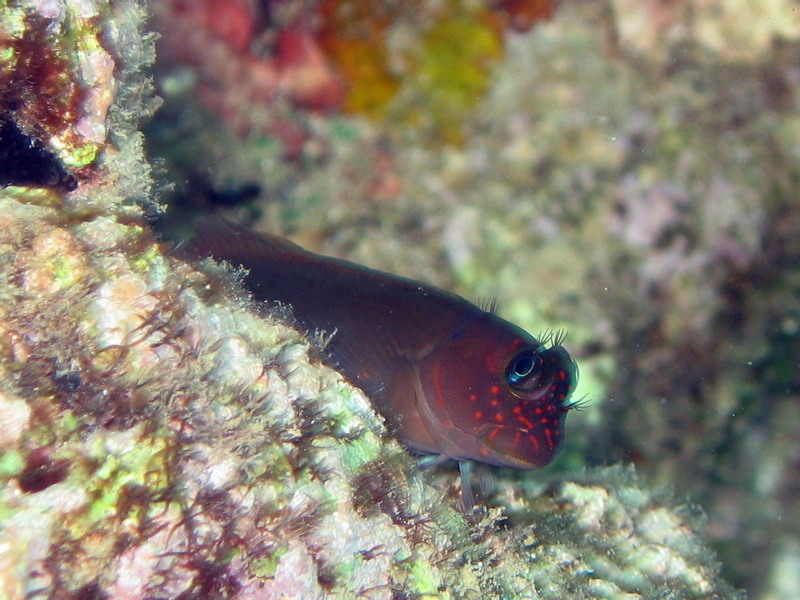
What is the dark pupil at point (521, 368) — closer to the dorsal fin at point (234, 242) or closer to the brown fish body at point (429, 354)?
the brown fish body at point (429, 354)

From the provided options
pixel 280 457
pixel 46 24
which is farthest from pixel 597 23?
pixel 280 457

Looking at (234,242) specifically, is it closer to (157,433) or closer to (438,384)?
(438,384)

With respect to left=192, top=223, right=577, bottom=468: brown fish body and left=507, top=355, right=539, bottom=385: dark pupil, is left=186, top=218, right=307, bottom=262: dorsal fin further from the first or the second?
left=507, top=355, right=539, bottom=385: dark pupil

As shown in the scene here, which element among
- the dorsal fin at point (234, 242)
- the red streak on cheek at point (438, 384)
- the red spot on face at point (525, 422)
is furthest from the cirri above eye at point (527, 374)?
the dorsal fin at point (234, 242)

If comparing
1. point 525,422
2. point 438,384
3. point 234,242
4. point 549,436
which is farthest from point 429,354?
point 234,242

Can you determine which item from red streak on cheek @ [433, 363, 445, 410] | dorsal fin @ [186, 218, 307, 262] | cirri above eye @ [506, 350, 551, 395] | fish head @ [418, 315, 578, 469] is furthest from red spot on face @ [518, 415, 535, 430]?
dorsal fin @ [186, 218, 307, 262]
